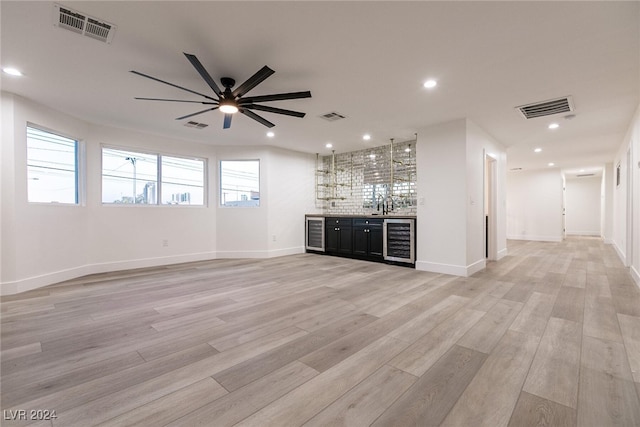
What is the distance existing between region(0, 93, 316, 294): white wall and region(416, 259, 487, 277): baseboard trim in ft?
9.97

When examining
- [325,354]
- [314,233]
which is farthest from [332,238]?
[325,354]

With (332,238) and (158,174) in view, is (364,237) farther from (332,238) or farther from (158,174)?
(158,174)

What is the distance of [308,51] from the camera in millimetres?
2479

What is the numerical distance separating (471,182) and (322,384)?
A: 3.97 meters

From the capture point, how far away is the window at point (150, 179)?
15.9 feet

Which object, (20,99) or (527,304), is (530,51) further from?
(20,99)

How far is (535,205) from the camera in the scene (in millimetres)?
9156

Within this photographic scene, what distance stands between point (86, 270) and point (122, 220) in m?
0.93

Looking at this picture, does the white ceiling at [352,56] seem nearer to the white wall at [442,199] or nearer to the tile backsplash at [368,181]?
the white wall at [442,199]

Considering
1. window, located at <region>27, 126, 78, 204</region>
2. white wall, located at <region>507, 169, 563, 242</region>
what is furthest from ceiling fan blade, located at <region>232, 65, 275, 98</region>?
white wall, located at <region>507, 169, 563, 242</region>

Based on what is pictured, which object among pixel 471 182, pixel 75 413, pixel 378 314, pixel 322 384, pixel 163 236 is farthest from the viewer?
pixel 163 236

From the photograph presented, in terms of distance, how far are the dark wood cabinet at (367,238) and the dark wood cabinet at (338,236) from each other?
0.15 m

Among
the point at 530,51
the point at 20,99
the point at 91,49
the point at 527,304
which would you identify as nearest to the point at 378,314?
the point at 527,304

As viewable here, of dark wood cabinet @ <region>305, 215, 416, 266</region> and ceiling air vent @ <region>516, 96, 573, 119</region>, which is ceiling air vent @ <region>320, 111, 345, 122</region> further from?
ceiling air vent @ <region>516, 96, 573, 119</region>
